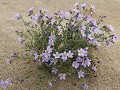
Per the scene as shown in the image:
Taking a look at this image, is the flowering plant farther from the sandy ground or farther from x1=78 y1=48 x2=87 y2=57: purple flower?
the sandy ground

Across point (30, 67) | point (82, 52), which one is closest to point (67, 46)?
point (82, 52)

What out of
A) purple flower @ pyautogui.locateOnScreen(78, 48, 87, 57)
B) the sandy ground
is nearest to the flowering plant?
purple flower @ pyautogui.locateOnScreen(78, 48, 87, 57)

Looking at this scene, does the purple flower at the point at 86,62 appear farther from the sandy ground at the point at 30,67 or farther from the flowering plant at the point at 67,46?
the sandy ground at the point at 30,67

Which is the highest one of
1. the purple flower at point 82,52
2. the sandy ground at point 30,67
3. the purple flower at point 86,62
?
the purple flower at point 82,52

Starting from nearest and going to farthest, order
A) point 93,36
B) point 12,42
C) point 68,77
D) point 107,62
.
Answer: point 93,36 → point 68,77 → point 107,62 → point 12,42

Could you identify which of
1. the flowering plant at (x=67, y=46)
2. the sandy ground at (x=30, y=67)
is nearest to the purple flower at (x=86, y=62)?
the flowering plant at (x=67, y=46)

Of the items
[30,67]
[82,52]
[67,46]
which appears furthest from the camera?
[30,67]

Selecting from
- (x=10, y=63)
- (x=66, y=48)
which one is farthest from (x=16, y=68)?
(x=66, y=48)

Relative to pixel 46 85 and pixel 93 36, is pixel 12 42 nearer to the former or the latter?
pixel 46 85

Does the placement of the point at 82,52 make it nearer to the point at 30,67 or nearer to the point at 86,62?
the point at 86,62

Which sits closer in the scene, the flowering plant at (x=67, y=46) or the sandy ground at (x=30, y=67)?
the flowering plant at (x=67, y=46)

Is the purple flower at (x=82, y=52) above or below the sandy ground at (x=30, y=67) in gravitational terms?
above
